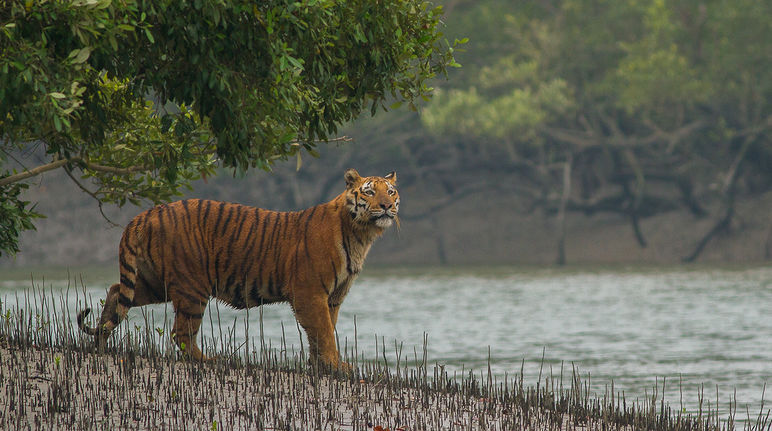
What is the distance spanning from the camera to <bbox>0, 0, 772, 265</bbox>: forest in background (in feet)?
147

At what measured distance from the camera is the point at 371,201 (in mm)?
10609

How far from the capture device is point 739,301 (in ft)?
92.9

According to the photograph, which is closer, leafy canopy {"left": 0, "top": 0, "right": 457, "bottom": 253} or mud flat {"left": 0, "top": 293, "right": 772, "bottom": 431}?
leafy canopy {"left": 0, "top": 0, "right": 457, "bottom": 253}

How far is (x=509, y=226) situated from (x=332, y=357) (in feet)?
129

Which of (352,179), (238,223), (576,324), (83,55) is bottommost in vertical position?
(576,324)

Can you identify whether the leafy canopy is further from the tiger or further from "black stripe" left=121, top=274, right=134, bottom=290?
"black stripe" left=121, top=274, right=134, bottom=290

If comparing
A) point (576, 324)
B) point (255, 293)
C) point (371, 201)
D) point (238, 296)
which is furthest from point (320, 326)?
point (576, 324)

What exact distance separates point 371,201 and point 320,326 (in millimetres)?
1262

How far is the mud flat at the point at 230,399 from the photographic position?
855 cm

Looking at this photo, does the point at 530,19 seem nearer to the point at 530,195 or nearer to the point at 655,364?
the point at 530,195

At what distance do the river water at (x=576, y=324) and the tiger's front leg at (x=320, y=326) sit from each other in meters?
0.24

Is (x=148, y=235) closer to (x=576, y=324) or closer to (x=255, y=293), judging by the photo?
(x=255, y=293)

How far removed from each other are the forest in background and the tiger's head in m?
33.6

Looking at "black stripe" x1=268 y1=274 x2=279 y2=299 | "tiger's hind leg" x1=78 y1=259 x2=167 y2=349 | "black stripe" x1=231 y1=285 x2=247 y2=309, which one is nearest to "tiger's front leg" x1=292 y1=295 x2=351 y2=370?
"black stripe" x1=268 y1=274 x2=279 y2=299
